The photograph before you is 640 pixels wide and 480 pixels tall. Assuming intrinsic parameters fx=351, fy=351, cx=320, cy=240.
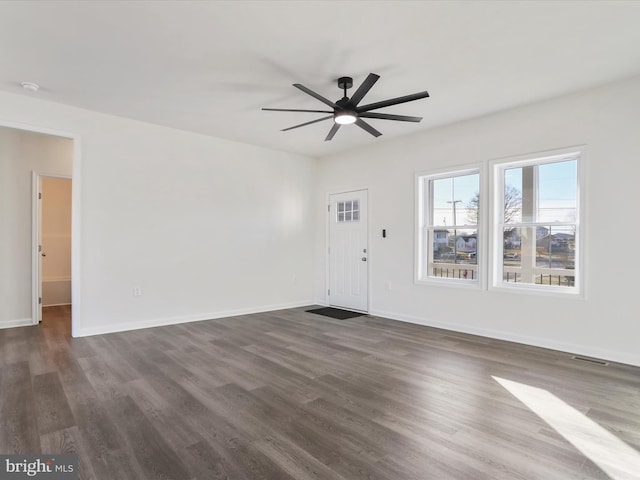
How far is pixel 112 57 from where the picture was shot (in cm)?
319

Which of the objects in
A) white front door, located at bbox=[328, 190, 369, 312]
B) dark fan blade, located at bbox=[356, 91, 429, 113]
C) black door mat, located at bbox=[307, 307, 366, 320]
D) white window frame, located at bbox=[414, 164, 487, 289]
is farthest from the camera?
white front door, located at bbox=[328, 190, 369, 312]

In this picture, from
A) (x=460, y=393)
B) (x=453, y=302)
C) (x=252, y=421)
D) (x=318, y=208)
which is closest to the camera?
(x=252, y=421)

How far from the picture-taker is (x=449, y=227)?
5.10 meters

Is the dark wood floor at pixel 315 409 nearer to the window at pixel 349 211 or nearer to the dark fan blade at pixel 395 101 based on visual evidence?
the dark fan blade at pixel 395 101

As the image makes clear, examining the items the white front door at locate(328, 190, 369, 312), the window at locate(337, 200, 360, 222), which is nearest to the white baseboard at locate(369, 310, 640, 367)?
the white front door at locate(328, 190, 369, 312)

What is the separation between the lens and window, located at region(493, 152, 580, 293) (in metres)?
4.04

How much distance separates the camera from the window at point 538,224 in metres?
4.04

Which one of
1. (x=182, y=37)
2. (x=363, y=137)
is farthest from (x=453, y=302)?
(x=182, y=37)

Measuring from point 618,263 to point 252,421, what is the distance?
3864 mm

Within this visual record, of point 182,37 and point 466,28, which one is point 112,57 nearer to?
point 182,37

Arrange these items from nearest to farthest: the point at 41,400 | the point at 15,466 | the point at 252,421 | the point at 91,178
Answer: the point at 15,466 → the point at 252,421 → the point at 41,400 → the point at 91,178

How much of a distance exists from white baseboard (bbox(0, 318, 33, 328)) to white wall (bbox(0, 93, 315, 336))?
778 mm

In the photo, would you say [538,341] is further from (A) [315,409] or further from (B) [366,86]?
(B) [366,86]

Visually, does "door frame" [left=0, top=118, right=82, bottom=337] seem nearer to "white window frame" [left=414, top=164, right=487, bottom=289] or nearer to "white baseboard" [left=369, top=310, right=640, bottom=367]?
"white baseboard" [left=369, top=310, right=640, bottom=367]
